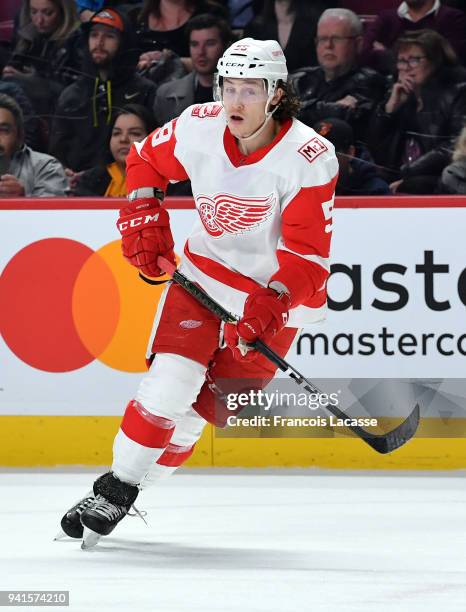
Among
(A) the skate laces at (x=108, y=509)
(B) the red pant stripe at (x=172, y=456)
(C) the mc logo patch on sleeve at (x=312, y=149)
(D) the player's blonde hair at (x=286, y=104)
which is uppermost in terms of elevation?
(D) the player's blonde hair at (x=286, y=104)

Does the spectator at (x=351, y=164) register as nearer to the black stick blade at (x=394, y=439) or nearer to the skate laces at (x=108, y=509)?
the black stick blade at (x=394, y=439)

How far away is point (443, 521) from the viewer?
4133mm

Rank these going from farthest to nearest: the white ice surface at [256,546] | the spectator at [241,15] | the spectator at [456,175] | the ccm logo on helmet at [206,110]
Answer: the spectator at [241,15] → the spectator at [456,175] → the ccm logo on helmet at [206,110] → the white ice surface at [256,546]

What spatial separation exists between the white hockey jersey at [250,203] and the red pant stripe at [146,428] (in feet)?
1.31

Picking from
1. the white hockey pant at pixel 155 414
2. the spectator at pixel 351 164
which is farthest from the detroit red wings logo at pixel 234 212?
the spectator at pixel 351 164

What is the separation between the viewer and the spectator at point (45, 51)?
593 cm

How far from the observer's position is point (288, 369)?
3.65 m

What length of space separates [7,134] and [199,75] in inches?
32.1

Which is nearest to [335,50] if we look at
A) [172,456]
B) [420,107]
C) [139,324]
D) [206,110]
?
[420,107]

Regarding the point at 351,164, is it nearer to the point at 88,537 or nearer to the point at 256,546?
the point at 256,546

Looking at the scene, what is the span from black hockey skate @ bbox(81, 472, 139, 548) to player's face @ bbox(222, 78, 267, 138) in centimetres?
95

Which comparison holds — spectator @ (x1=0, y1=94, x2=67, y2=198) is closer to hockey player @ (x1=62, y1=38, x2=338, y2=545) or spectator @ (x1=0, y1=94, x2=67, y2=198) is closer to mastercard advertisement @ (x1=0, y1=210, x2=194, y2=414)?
mastercard advertisement @ (x1=0, y1=210, x2=194, y2=414)

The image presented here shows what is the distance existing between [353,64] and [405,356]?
1353 millimetres

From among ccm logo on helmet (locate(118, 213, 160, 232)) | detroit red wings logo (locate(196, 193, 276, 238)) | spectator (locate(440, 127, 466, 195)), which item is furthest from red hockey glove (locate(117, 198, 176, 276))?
spectator (locate(440, 127, 466, 195))
